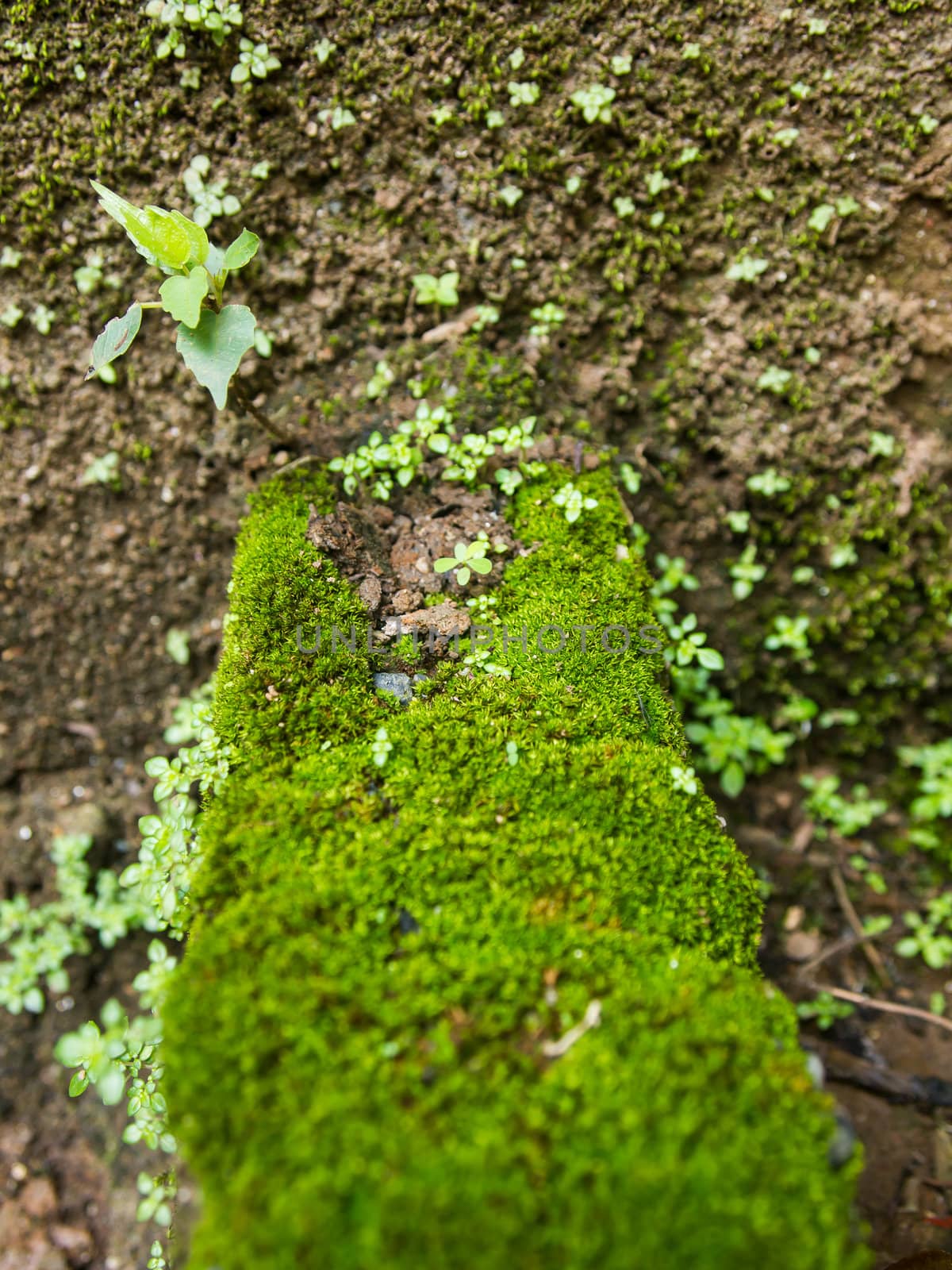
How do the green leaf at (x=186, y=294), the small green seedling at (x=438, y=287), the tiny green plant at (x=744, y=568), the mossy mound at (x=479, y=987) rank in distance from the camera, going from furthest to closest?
1. the tiny green plant at (x=744, y=568)
2. the small green seedling at (x=438, y=287)
3. the green leaf at (x=186, y=294)
4. the mossy mound at (x=479, y=987)

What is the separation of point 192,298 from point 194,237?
21cm

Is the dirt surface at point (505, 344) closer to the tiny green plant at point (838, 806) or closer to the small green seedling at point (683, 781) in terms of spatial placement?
the tiny green plant at point (838, 806)

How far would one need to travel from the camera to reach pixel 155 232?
6.04 feet

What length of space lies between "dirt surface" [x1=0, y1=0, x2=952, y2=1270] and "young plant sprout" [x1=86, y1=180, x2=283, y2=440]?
682mm

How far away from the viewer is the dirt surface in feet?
8.19

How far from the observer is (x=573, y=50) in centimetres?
250

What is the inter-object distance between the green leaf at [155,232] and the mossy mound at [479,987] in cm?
85

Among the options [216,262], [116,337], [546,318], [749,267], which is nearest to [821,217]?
[749,267]

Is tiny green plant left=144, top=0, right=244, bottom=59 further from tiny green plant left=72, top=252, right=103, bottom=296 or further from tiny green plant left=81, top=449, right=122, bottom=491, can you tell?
tiny green plant left=81, top=449, right=122, bottom=491

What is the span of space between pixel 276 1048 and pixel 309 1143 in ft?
0.56

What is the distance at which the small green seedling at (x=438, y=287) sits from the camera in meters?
2.58

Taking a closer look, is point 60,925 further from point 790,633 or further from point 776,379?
point 776,379

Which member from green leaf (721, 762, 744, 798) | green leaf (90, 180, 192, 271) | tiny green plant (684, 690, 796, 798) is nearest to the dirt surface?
tiny green plant (684, 690, 796, 798)

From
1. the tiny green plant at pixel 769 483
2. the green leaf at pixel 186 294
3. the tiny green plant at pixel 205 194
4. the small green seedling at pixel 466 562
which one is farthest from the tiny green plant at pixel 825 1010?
the tiny green plant at pixel 205 194
